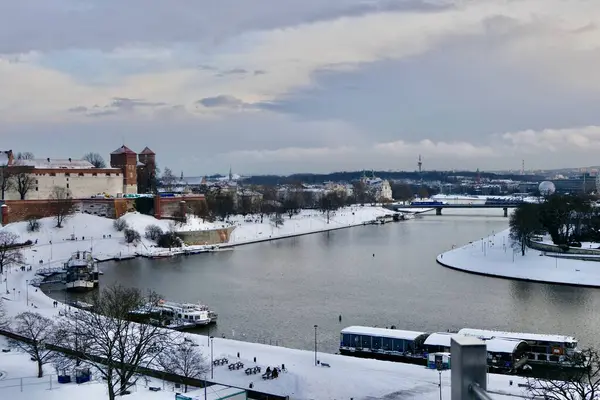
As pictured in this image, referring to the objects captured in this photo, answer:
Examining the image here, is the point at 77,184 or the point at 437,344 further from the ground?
the point at 77,184

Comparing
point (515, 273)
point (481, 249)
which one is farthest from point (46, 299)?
point (481, 249)

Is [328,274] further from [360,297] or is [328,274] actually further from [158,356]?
[158,356]

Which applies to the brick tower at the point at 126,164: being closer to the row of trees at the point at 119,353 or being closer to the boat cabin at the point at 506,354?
the row of trees at the point at 119,353

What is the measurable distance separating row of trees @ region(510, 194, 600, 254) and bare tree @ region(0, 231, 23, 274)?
62.9ft

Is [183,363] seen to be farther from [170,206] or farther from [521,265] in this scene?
[170,206]

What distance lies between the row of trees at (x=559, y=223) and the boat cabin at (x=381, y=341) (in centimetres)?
1317

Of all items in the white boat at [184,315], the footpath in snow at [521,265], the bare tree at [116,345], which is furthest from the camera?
the footpath in snow at [521,265]

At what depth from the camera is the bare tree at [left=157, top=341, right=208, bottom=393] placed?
34.2 feet

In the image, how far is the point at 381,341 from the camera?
42.3ft

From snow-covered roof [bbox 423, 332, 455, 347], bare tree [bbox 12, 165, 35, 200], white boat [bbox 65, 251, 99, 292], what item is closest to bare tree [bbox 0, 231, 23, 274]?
white boat [bbox 65, 251, 99, 292]

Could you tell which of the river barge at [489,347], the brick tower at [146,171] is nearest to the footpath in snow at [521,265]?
the river barge at [489,347]

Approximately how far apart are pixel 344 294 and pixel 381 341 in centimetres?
551

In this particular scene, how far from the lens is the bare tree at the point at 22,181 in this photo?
33375 millimetres

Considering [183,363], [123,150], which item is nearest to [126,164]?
[123,150]
